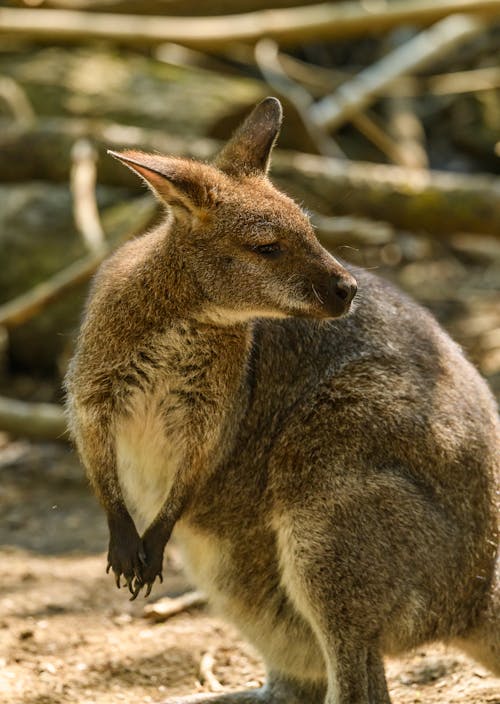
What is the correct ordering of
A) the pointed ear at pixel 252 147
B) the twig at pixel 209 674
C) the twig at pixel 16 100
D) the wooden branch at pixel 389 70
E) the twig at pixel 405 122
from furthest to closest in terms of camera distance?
1. the twig at pixel 405 122
2. the wooden branch at pixel 389 70
3. the twig at pixel 16 100
4. the twig at pixel 209 674
5. the pointed ear at pixel 252 147

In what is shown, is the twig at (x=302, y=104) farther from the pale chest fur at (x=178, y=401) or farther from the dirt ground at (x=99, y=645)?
the pale chest fur at (x=178, y=401)

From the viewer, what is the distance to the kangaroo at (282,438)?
387cm

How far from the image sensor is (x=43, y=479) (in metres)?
7.48

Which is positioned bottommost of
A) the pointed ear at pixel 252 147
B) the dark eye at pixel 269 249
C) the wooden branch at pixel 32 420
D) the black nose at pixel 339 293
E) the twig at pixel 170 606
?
the wooden branch at pixel 32 420

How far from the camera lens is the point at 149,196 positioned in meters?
8.41

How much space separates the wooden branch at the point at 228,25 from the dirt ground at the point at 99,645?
3994mm

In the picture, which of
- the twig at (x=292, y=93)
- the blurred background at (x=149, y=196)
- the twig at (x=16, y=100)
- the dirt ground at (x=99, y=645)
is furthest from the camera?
the twig at (x=292, y=93)

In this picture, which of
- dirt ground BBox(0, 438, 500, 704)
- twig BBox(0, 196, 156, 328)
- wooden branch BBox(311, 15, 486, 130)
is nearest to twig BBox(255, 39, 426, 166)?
wooden branch BBox(311, 15, 486, 130)

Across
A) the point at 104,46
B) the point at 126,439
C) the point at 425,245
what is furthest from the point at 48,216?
the point at 126,439

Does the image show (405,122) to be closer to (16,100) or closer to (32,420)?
(16,100)

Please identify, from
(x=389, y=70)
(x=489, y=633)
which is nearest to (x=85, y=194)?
(x=489, y=633)

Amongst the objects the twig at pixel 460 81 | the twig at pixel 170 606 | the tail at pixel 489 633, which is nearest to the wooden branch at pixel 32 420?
the twig at pixel 170 606

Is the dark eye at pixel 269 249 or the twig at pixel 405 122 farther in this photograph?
the twig at pixel 405 122

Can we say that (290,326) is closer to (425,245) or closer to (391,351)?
(391,351)
